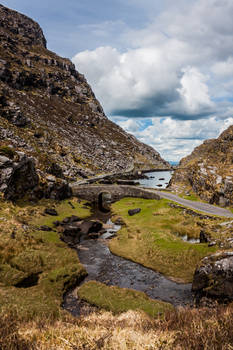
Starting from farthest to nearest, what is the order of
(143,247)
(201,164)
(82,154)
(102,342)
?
(82,154) → (201,164) → (143,247) → (102,342)

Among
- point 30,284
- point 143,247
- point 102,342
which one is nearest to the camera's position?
point 102,342

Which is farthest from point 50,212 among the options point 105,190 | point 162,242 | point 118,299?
point 118,299

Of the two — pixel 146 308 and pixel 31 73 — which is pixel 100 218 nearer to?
pixel 146 308

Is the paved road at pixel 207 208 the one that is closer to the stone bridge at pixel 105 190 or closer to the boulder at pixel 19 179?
the stone bridge at pixel 105 190

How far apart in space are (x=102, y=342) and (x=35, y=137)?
136484mm

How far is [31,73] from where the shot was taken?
→ 198 meters

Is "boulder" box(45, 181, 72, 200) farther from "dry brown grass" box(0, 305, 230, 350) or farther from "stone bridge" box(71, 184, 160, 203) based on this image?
"dry brown grass" box(0, 305, 230, 350)

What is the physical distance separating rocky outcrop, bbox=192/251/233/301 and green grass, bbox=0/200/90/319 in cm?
1388

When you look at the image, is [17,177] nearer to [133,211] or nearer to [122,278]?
[133,211]

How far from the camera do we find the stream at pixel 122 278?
2312 centimetres

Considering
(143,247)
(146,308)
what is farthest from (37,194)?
(146,308)

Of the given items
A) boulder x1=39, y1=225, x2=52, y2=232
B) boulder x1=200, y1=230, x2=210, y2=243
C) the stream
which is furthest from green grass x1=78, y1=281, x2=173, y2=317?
boulder x1=39, y1=225, x2=52, y2=232

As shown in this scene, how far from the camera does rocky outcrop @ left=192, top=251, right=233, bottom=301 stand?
20.5m

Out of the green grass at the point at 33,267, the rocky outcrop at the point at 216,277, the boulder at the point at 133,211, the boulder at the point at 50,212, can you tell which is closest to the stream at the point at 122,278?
the green grass at the point at 33,267
